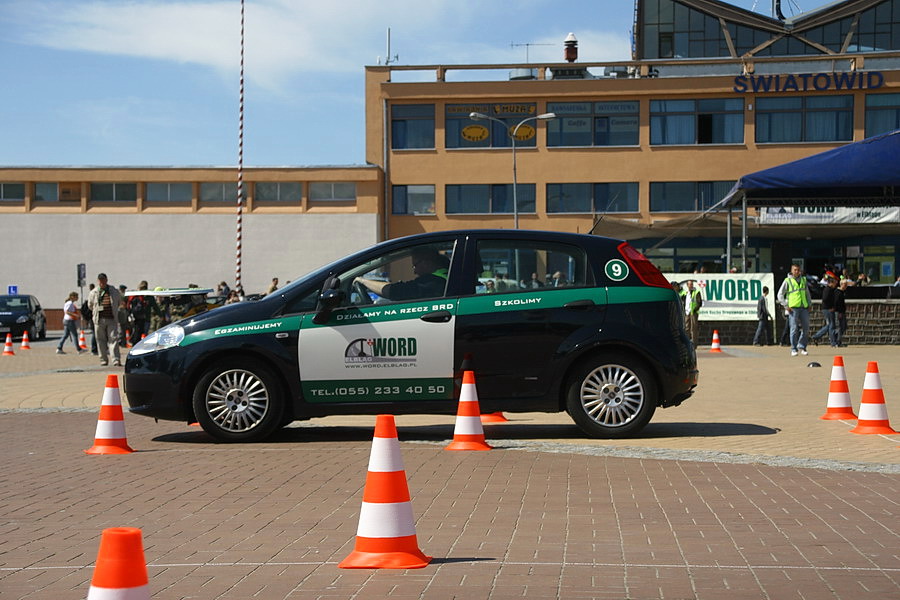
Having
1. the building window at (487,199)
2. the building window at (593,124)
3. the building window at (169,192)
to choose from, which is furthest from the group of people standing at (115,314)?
the building window at (593,124)

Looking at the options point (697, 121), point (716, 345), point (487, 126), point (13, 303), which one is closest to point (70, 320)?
point (13, 303)

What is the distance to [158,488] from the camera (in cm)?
806

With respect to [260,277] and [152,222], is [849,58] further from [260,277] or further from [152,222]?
[152,222]

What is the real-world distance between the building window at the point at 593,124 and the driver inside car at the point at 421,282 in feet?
140

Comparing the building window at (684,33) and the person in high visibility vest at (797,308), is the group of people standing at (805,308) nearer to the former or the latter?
the person in high visibility vest at (797,308)

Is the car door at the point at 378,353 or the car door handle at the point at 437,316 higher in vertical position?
the car door handle at the point at 437,316

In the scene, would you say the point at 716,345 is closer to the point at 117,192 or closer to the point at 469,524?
the point at 469,524

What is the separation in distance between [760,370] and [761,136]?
33.6 meters

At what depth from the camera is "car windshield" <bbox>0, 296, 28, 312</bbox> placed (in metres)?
39.6

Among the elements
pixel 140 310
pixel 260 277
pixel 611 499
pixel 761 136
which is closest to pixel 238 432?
pixel 611 499

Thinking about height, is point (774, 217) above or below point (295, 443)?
above

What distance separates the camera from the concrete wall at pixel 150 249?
5062 cm

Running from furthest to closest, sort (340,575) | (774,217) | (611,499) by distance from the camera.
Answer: (774,217) → (611,499) → (340,575)

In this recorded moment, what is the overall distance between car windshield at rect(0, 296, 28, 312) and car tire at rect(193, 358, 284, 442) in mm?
31649
